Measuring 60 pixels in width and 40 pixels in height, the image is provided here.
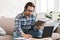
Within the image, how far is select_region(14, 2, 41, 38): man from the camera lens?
2.51 metres

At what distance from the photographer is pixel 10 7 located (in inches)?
159

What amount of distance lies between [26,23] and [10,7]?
148 cm

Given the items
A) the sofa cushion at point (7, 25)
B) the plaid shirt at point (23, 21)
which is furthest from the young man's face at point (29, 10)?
the sofa cushion at point (7, 25)

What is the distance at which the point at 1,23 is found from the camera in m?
3.28

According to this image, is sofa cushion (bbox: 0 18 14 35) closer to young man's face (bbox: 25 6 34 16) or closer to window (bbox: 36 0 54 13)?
young man's face (bbox: 25 6 34 16)

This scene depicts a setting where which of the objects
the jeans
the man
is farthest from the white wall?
the jeans

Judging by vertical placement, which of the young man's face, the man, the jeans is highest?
the young man's face

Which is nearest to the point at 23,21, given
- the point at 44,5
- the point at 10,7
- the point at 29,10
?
the point at 29,10

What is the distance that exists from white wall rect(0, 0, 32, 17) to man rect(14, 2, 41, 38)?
137 cm

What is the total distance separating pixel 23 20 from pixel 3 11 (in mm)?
1450

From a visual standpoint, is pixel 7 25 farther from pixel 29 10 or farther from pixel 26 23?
pixel 29 10

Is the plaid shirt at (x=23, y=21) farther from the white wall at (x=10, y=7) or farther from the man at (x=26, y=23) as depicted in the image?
the white wall at (x=10, y=7)

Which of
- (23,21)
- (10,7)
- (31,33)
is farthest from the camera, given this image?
(10,7)

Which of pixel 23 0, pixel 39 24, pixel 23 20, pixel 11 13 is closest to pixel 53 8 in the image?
pixel 23 0
